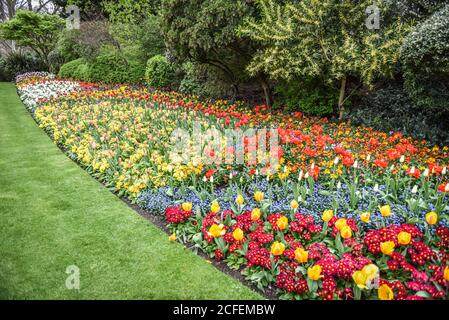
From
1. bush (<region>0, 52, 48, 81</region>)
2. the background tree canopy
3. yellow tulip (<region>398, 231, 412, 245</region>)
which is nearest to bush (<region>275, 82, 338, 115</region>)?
the background tree canopy

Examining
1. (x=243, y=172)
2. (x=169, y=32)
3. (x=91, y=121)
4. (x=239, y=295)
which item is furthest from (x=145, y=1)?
(x=239, y=295)

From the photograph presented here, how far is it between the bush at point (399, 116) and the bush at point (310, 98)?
786mm

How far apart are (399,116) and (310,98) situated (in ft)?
8.10

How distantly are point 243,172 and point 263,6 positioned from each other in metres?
5.57

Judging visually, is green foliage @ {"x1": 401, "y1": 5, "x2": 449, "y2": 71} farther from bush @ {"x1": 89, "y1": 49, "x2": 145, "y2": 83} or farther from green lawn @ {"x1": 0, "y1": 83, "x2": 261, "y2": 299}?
bush @ {"x1": 89, "y1": 49, "x2": 145, "y2": 83}

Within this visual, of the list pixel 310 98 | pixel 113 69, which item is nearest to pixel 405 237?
pixel 310 98

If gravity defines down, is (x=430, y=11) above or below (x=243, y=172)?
above

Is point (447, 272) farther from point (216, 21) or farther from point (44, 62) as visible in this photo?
point (44, 62)

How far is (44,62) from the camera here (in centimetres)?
2505

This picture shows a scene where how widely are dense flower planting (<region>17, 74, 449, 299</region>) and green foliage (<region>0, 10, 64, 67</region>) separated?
17.0 metres

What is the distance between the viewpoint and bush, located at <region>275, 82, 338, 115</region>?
9742 mm

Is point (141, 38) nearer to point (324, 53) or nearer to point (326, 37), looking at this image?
point (326, 37)

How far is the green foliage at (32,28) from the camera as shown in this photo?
19.7m

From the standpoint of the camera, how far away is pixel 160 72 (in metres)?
15.2
